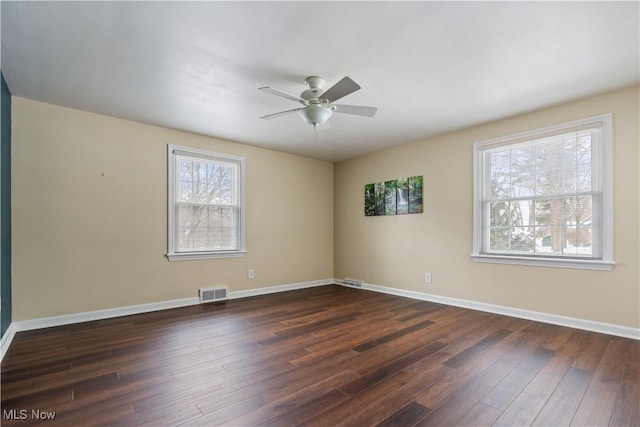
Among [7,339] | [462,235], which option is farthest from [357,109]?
[7,339]

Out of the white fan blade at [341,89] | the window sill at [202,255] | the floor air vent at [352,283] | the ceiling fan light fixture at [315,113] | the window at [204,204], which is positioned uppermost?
the white fan blade at [341,89]

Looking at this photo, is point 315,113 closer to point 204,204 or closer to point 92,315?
point 204,204

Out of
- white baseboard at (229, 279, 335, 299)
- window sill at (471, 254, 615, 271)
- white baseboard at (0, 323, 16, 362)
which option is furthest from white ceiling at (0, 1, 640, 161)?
white baseboard at (229, 279, 335, 299)

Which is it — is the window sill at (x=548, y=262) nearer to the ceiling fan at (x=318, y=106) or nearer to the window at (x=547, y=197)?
the window at (x=547, y=197)

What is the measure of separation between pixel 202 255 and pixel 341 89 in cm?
318

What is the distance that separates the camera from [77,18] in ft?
6.73

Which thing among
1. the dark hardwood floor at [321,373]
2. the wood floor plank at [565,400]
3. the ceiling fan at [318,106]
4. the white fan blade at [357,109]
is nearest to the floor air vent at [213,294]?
the dark hardwood floor at [321,373]

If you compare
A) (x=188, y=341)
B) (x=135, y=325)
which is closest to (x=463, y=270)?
(x=188, y=341)

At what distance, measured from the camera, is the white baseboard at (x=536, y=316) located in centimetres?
305

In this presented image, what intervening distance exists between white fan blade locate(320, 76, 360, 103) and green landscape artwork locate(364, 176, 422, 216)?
2.62 meters

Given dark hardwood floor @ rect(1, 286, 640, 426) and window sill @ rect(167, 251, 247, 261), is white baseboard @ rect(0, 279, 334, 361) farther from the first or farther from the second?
window sill @ rect(167, 251, 247, 261)

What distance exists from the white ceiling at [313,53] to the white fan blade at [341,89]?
0.74 ft

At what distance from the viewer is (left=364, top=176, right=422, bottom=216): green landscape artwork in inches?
192

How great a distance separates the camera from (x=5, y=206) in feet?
9.75
